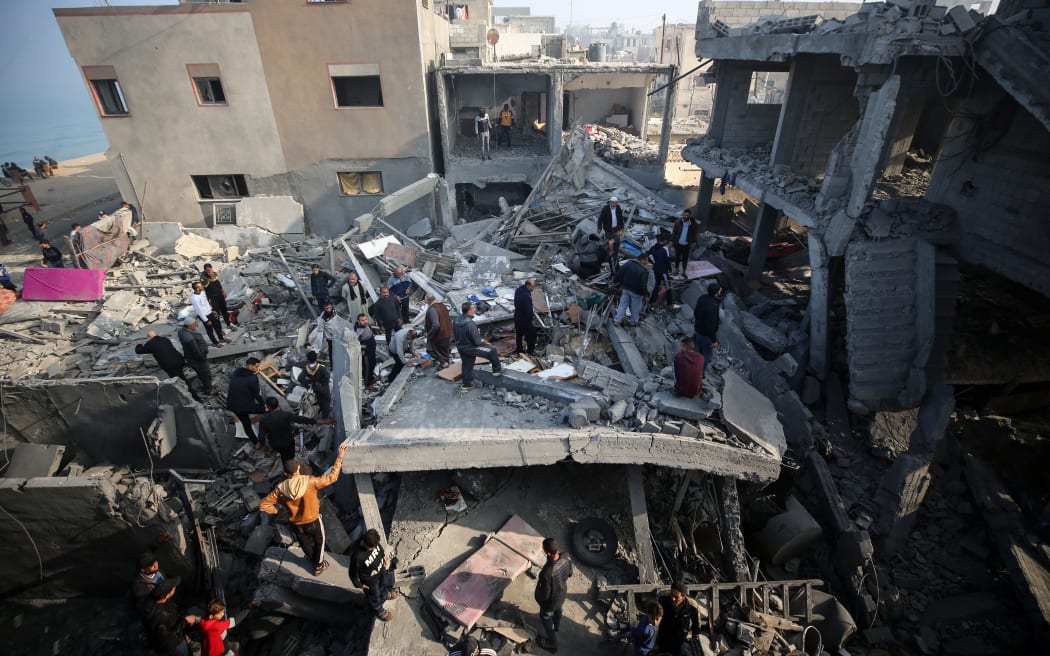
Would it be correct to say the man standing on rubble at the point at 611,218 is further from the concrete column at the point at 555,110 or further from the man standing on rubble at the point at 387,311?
the concrete column at the point at 555,110

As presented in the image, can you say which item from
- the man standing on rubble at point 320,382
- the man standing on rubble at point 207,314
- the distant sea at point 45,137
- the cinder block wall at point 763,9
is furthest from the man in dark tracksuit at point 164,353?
the distant sea at point 45,137

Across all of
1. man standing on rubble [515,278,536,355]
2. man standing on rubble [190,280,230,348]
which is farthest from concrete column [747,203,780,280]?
man standing on rubble [190,280,230,348]

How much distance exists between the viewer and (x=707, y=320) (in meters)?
7.61

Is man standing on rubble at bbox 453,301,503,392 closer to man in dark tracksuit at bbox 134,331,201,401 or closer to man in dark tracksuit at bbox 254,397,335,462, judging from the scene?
man in dark tracksuit at bbox 254,397,335,462

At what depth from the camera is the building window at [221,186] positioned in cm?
Result: 1845

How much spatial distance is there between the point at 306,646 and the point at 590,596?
3594mm

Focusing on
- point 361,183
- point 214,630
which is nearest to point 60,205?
point 361,183

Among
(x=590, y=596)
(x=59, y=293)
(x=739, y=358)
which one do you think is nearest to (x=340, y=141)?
(x=59, y=293)

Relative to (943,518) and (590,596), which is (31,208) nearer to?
(590,596)

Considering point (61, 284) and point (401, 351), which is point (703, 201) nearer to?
point (401, 351)

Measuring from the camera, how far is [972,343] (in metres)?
8.95

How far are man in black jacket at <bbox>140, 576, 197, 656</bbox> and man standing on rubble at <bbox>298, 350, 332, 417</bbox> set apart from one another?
10.0ft

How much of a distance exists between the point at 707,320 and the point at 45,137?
100832 mm

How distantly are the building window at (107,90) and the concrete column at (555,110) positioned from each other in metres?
15.1
